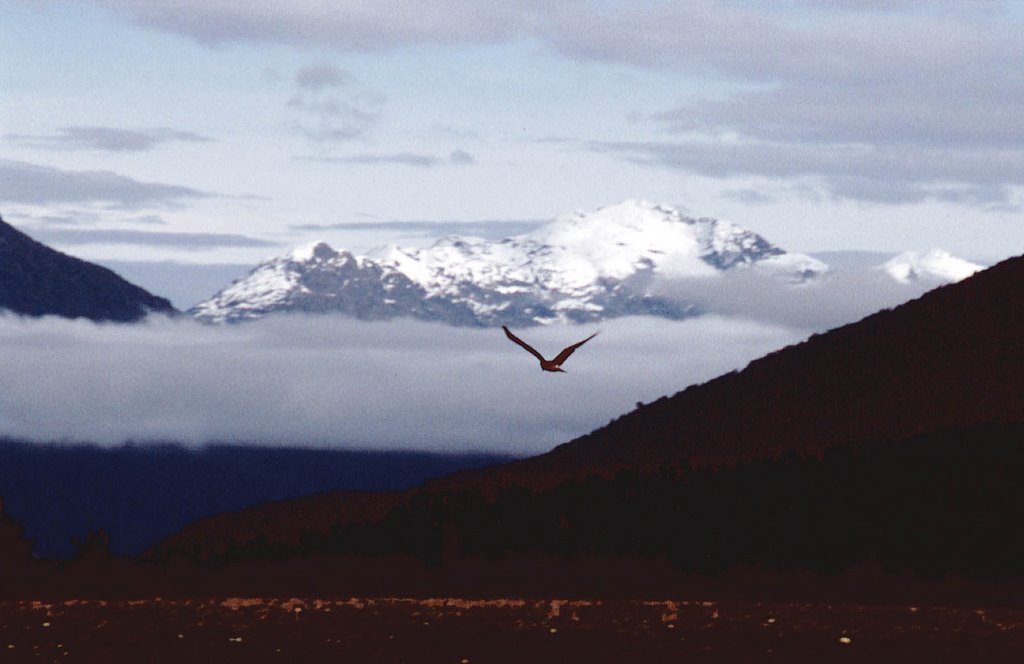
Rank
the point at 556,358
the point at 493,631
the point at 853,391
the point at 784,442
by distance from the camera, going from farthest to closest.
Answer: the point at 853,391 < the point at 784,442 < the point at 556,358 < the point at 493,631

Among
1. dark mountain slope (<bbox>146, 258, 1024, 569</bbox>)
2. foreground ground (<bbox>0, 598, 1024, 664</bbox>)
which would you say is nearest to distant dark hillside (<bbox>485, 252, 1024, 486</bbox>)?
dark mountain slope (<bbox>146, 258, 1024, 569</bbox>)

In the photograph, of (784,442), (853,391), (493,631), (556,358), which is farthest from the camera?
(853,391)

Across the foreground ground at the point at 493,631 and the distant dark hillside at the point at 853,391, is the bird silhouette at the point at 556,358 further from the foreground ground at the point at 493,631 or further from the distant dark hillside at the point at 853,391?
the distant dark hillside at the point at 853,391

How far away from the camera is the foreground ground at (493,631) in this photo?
3048 cm

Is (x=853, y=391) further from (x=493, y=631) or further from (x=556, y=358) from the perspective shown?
(x=493, y=631)

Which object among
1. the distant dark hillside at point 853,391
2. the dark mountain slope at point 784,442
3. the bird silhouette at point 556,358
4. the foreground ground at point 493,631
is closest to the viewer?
the foreground ground at point 493,631

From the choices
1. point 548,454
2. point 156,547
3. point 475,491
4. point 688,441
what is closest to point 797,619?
point 475,491

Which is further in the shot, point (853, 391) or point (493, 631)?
point (853, 391)

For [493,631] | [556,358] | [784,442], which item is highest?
[556,358]

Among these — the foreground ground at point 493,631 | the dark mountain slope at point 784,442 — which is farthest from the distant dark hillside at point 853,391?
the foreground ground at point 493,631

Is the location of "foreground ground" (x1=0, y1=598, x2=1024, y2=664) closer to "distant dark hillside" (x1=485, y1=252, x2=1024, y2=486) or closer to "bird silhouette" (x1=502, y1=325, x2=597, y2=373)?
"bird silhouette" (x1=502, y1=325, x2=597, y2=373)

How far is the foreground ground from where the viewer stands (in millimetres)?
30484

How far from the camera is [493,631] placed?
33.3 metres

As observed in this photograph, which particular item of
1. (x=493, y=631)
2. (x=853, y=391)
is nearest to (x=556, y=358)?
(x=493, y=631)
